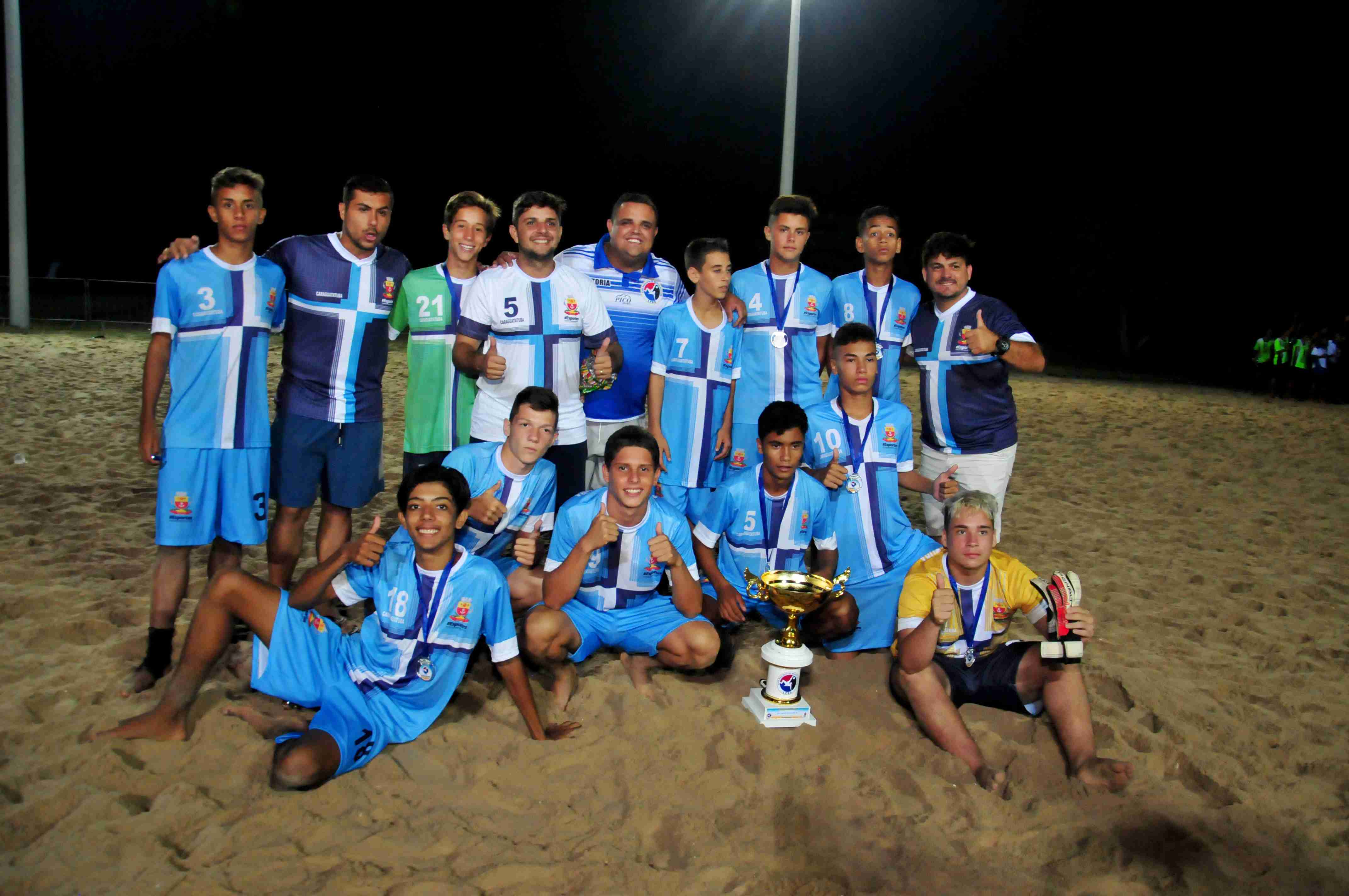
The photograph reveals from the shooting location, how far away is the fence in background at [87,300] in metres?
21.0

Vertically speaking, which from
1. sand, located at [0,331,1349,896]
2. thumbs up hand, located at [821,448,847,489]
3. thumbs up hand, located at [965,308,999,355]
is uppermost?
thumbs up hand, located at [965,308,999,355]

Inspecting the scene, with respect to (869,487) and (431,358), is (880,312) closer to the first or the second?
(869,487)

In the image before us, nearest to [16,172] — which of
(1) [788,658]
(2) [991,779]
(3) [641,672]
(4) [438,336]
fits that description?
(4) [438,336]

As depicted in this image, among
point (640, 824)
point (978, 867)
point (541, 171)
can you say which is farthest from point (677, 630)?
point (541, 171)

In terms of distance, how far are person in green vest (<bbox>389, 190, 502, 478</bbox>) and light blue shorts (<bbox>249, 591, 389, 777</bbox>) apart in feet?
4.92

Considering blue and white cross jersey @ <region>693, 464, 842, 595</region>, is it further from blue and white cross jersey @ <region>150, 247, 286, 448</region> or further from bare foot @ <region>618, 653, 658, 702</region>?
blue and white cross jersey @ <region>150, 247, 286, 448</region>

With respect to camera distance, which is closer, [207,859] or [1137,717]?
[207,859]

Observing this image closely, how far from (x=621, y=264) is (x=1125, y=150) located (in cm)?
3345

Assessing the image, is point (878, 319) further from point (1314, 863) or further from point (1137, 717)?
point (1314, 863)

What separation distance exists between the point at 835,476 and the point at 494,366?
1.76 metres

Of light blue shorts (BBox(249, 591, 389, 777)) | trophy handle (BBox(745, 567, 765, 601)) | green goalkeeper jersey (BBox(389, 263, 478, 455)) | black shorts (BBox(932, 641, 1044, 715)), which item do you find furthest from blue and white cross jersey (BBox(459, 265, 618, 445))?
black shorts (BBox(932, 641, 1044, 715))

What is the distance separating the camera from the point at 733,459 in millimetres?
5551

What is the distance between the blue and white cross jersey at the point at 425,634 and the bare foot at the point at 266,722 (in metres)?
0.26

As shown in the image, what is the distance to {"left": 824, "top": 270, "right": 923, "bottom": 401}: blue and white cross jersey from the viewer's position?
18.9 ft
